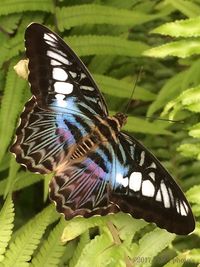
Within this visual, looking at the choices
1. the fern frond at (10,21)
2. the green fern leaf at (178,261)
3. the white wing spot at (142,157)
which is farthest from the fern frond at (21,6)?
the green fern leaf at (178,261)

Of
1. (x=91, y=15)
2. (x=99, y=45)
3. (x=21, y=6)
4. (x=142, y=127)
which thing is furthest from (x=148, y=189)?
(x=21, y=6)

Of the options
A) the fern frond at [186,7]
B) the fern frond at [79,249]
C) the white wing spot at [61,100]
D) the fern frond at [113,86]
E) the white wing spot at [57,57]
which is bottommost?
the fern frond at [79,249]

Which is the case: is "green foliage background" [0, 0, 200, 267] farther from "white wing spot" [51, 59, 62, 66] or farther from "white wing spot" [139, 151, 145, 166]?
"white wing spot" [51, 59, 62, 66]

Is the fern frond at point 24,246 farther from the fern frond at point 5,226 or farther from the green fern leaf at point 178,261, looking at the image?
the green fern leaf at point 178,261

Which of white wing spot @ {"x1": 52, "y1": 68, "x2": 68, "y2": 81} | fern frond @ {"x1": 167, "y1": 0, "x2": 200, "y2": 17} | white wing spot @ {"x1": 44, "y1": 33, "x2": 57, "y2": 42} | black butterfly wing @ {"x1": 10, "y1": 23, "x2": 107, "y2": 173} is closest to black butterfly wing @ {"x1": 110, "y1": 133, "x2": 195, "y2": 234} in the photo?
black butterfly wing @ {"x1": 10, "y1": 23, "x2": 107, "y2": 173}

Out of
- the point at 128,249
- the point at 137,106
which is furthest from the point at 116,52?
the point at 128,249
